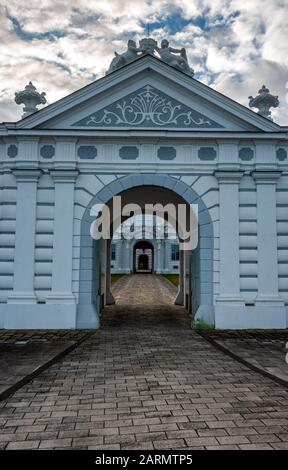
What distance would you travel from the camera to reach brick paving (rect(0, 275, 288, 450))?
11.9 ft

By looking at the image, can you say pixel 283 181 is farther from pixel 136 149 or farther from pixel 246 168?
pixel 136 149

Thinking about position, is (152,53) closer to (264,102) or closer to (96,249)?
(264,102)

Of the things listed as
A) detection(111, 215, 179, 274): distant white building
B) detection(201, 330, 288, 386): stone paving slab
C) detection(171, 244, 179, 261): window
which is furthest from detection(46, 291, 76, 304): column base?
detection(171, 244, 179, 261): window

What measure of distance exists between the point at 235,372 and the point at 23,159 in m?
7.49

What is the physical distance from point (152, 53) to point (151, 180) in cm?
378

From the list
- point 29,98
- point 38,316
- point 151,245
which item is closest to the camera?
point 38,316

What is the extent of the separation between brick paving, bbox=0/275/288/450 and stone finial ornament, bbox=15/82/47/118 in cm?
691

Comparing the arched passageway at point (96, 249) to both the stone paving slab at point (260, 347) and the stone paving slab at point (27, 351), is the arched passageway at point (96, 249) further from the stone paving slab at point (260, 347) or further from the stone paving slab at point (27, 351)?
the stone paving slab at point (260, 347)

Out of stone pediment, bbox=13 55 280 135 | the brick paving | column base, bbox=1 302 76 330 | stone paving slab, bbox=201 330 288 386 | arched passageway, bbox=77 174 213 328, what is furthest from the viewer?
stone pediment, bbox=13 55 280 135

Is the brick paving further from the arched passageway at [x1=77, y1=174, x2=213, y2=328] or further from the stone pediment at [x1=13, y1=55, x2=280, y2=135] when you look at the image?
the stone pediment at [x1=13, y1=55, x2=280, y2=135]

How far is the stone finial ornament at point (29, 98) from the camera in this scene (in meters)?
10.8

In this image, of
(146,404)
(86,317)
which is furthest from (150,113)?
(146,404)

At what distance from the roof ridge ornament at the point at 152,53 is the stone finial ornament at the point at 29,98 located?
2216mm

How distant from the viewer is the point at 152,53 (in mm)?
10953
